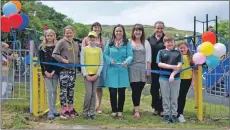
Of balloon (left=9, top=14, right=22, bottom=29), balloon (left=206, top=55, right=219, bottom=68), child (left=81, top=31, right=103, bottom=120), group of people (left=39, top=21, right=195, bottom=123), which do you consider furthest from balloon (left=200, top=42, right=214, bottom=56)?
balloon (left=9, top=14, right=22, bottom=29)

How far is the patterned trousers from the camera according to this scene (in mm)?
6105

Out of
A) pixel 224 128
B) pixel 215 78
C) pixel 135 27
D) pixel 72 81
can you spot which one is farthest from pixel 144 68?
pixel 215 78

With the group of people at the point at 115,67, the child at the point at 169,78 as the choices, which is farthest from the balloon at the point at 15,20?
the child at the point at 169,78

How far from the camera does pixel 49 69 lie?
6.18 m

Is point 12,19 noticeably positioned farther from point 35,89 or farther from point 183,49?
point 183,49

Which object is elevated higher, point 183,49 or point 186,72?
point 183,49

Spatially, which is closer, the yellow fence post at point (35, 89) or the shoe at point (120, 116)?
the shoe at point (120, 116)

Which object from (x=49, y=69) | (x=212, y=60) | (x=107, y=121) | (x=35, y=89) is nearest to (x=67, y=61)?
(x=49, y=69)

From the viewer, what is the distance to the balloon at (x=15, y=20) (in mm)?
6833

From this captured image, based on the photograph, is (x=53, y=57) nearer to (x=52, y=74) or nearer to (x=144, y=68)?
(x=52, y=74)

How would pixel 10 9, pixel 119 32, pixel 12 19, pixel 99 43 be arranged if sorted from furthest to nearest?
1. pixel 10 9
2. pixel 12 19
3. pixel 99 43
4. pixel 119 32

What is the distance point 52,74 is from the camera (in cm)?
616

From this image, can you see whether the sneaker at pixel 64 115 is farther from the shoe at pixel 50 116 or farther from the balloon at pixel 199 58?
the balloon at pixel 199 58

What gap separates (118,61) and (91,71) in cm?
53
